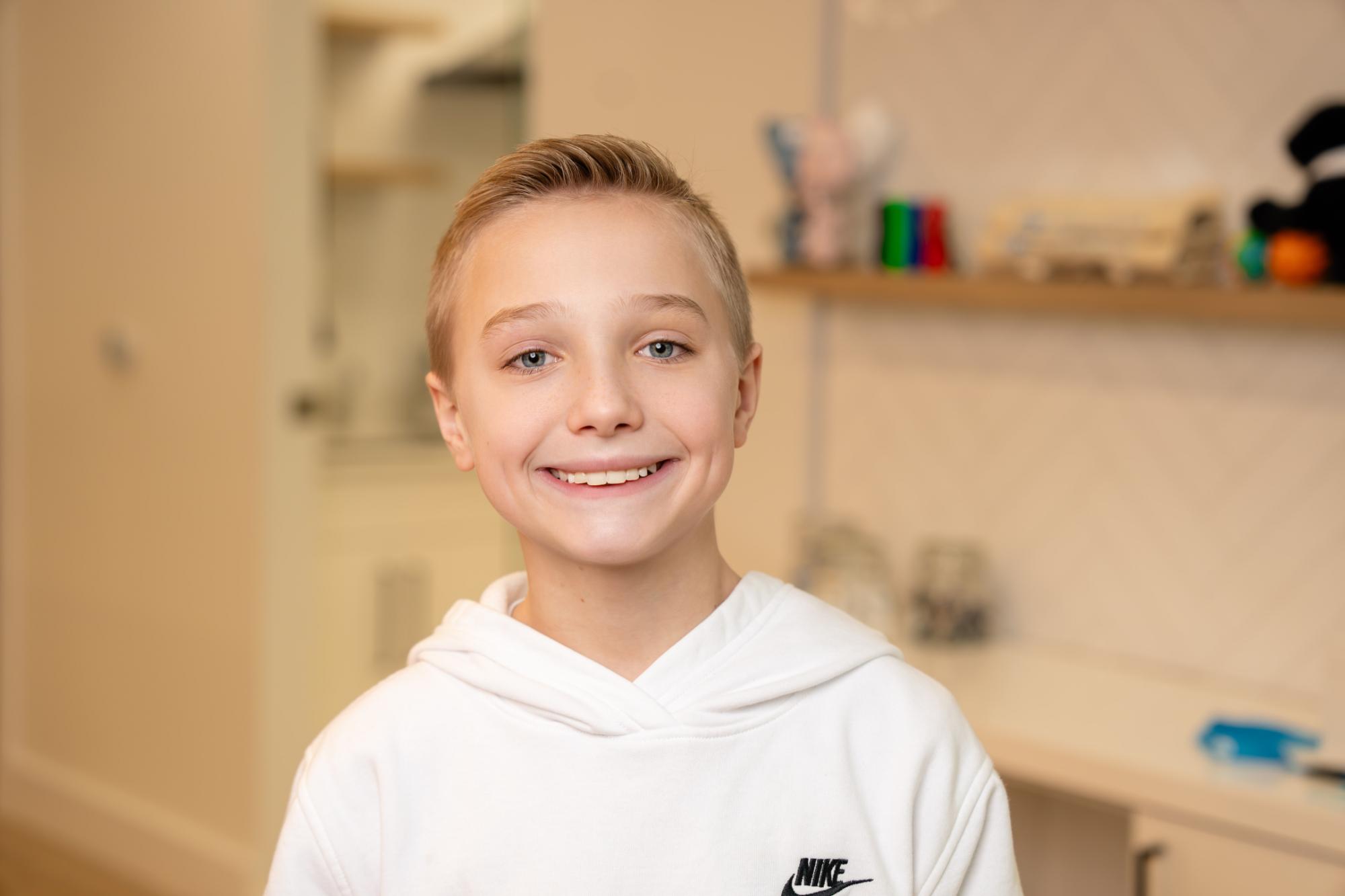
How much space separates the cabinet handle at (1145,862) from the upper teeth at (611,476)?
109cm

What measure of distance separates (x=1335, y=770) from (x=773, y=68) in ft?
4.59

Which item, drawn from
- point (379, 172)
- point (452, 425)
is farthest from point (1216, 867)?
point (379, 172)

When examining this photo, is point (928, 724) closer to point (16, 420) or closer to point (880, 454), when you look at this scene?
point (880, 454)

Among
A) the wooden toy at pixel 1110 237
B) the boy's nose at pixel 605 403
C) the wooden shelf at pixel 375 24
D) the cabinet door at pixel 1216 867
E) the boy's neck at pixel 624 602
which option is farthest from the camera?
the wooden shelf at pixel 375 24

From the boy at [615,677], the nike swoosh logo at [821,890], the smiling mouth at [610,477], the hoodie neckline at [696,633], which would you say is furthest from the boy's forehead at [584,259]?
the nike swoosh logo at [821,890]

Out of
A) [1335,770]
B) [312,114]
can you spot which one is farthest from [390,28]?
[1335,770]

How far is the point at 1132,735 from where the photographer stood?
72.8 inches

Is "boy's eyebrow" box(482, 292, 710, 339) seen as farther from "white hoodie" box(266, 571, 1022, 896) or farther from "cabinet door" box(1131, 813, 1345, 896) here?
"cabinet door" box(1131, 813, 1345, 896)

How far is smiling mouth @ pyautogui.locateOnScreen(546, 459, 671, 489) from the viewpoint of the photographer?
0.96 m

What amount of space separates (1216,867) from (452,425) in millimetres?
1152

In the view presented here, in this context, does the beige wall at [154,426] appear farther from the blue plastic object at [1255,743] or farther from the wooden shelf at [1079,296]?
the blue plastic object at [1255,743]

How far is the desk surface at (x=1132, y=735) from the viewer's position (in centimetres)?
166

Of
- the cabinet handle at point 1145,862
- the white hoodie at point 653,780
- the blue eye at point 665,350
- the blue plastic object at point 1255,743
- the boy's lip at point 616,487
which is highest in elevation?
the blue eye at point 665,350

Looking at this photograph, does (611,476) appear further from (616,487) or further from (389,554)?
(389,554)
